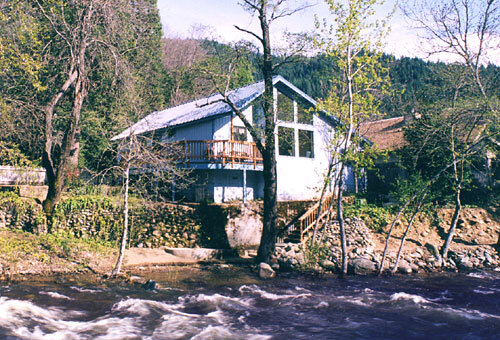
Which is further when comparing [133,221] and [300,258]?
[133,221]

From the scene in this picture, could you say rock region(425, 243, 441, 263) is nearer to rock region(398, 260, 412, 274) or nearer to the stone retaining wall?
rock region(398, 260, 412, 274)

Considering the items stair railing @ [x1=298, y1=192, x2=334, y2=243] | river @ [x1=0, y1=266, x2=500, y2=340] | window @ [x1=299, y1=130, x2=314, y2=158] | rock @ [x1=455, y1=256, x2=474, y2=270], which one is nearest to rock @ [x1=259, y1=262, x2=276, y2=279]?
river @ [x1=0, y1=266, x2=500, y2=340]

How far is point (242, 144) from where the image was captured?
2258 centimetres

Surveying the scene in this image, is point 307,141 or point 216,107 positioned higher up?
point 216,107

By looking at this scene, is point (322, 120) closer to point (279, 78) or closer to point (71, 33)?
point (279, 78)

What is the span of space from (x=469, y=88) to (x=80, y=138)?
2448cm

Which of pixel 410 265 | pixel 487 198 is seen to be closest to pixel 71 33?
pixel 410 265

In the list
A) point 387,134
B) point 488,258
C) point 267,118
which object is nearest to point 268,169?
point 267,118

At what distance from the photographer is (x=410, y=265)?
691 inches

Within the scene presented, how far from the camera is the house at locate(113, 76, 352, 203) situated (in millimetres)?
22000

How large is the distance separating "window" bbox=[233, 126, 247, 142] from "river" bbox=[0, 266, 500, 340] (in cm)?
1020

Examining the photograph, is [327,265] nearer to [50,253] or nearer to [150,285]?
[150,285]

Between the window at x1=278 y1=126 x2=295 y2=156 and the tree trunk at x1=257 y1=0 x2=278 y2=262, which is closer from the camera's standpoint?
the tree trunk at x1=257 y1=0 x2=278 y2=262

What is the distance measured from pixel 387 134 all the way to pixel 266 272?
63.9 ft
